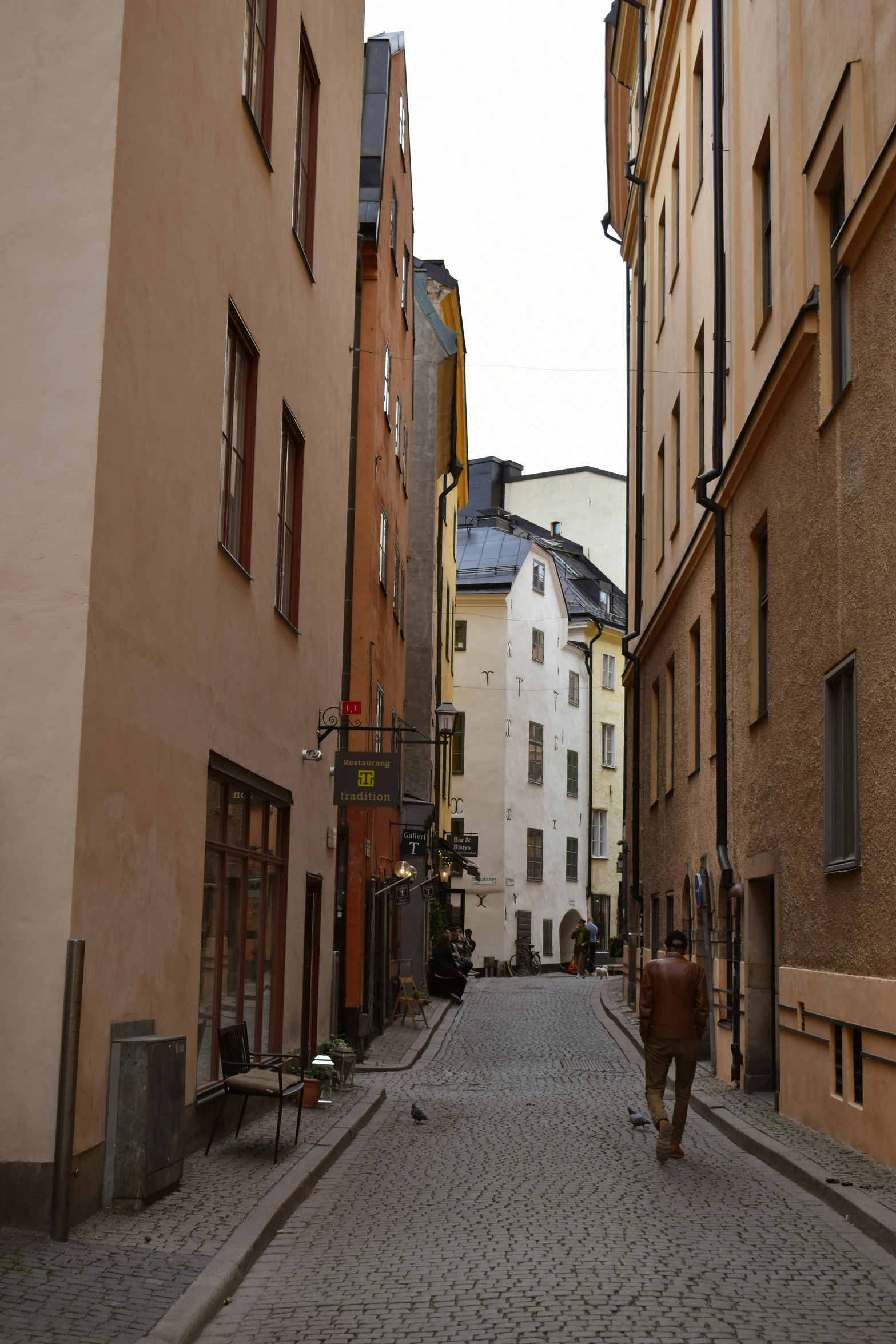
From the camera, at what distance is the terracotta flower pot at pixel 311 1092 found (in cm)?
1289

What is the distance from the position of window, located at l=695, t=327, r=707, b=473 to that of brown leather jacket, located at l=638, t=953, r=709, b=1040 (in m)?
9.27

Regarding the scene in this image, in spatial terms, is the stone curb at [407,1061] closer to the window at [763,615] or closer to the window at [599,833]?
the window at [763,615]

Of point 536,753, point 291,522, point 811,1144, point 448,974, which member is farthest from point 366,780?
point 536,753

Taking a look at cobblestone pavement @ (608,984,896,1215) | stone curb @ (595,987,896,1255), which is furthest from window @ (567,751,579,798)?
stone curb @ (595,987,896,1255)

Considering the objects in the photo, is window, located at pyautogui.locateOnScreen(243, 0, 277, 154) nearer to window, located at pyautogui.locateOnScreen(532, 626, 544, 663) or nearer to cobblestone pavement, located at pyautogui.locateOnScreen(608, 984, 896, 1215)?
cobblestone pavement, located at pyautogui.locateOnScreen(608, 984, 896, 1215)

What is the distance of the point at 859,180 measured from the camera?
36.2 feet

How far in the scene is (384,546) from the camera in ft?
78.5

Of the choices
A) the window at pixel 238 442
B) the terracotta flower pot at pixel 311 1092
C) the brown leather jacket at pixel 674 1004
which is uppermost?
the window at pixel 238 442

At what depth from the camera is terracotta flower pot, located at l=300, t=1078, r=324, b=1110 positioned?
1289cm

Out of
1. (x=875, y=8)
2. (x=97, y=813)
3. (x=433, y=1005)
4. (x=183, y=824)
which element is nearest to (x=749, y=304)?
(x=875, y=8)

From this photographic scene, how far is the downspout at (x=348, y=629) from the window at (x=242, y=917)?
158 inches

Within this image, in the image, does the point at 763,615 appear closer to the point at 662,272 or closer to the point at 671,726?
the point at 671,726

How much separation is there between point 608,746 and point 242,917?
50.3 meters

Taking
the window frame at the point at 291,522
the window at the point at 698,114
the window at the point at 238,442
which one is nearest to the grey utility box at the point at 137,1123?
the window at the point at 238,442
